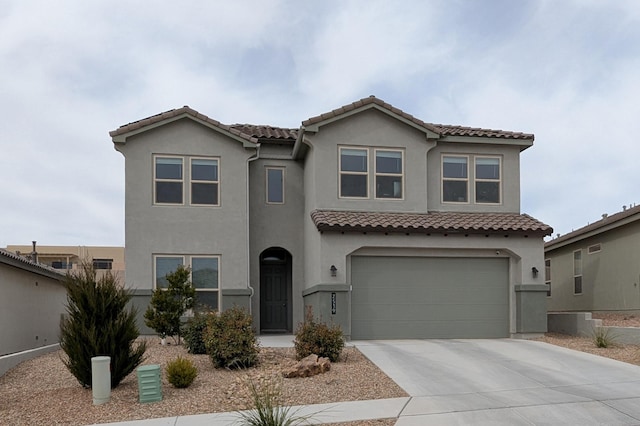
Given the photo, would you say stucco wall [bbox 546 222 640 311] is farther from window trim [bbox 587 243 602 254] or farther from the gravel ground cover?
the gravel ground cover

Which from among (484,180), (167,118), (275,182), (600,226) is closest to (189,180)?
(167,118)

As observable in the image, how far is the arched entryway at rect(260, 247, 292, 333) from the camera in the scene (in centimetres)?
2042

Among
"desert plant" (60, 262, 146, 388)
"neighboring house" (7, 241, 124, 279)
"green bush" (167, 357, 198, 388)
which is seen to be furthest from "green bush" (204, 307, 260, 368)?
"neighboring house" (7, 241, 124, 279)

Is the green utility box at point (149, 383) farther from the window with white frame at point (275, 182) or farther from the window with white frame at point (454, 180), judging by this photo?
the window with white frame at point (454, 180)

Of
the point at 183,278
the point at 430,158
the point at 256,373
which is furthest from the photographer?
the point at 430,158

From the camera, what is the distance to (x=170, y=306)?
15.6m

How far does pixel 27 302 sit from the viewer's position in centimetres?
1706

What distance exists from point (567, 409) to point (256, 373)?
5.84m

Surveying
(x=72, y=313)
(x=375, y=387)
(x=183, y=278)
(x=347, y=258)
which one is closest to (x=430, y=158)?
(x=347, y=258)

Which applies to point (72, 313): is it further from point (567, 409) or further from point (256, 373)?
point (567, 409)

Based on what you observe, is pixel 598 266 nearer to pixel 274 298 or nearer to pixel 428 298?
pixel 428 298

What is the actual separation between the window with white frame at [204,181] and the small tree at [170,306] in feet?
10.1

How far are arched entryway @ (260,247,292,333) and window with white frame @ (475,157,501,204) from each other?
682cm

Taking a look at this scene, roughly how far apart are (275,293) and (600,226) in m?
11.9
